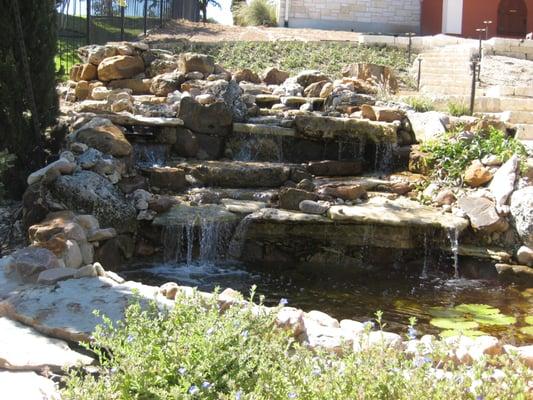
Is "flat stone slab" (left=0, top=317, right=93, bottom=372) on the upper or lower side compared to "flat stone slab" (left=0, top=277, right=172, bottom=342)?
lower

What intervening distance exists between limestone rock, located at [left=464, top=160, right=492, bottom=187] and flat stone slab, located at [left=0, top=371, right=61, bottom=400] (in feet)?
20.7

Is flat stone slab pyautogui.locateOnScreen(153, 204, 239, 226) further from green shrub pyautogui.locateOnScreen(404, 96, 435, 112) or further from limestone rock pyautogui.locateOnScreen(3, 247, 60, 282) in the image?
green shrub pyautogui.locateOnScreen(404, 96, 435, 112)

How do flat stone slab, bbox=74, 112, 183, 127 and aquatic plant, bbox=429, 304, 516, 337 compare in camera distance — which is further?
flat stone slab, bbox=74, 112, 183, 127

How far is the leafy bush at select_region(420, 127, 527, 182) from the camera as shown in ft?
29.3

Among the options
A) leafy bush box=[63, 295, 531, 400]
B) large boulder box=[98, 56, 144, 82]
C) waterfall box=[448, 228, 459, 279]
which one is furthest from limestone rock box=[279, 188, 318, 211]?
large boulder box=[98, 56, 144, 82]

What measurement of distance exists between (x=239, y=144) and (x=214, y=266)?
3.26 meters

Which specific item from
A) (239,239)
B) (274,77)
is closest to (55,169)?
(239,239)

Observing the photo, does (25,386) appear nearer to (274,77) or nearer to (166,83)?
(166,83)

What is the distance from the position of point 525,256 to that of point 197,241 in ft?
11.6

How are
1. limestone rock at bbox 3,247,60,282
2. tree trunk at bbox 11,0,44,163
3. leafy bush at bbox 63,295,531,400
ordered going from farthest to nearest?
1. tree trunk at bbox 11,0,44,163
2. limestone rock at bbox 3,247,60,282
3. leafy bush at bbox 63,295,531,400

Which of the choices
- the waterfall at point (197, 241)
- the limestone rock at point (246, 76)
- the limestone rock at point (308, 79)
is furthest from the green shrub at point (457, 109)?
the waterfall at point (197, 241)

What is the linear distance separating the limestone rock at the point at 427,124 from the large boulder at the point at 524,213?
2079 millimetres

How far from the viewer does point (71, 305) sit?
15.1 feet

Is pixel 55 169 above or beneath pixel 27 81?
beneath
